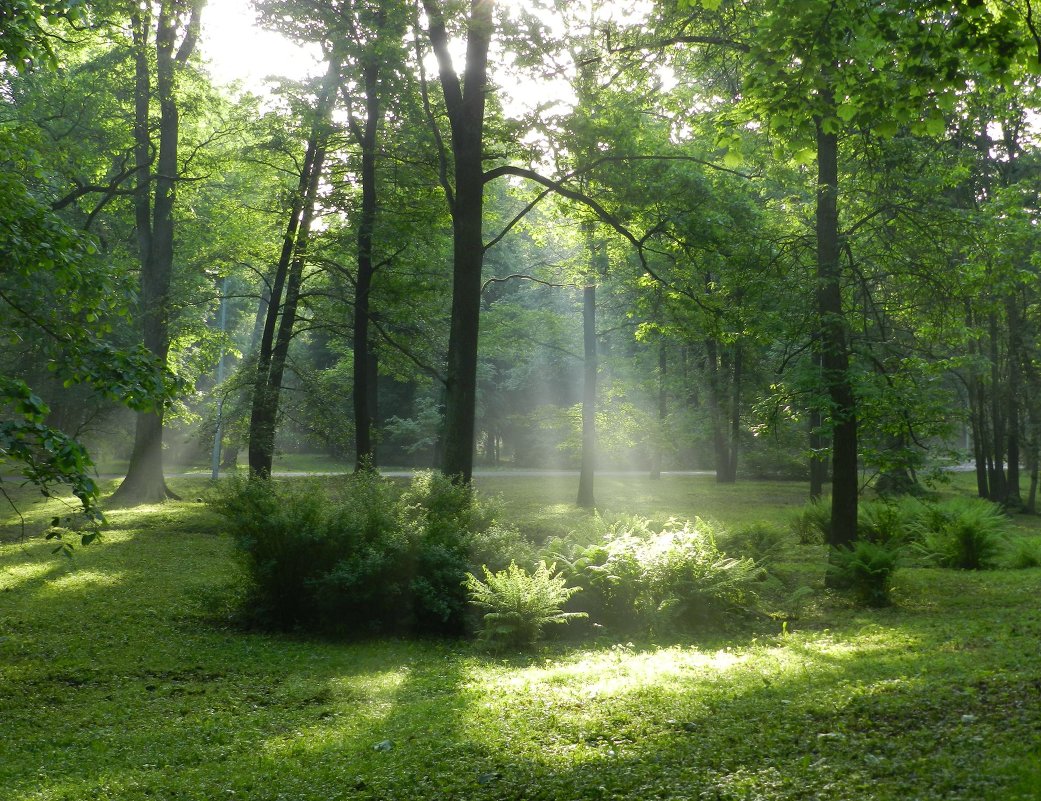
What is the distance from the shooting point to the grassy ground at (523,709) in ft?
15.2

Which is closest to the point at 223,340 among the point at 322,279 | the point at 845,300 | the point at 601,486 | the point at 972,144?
the point at 322,279

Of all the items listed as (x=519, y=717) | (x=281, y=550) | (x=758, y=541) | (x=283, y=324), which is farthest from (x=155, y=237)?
(x=519, y=717)

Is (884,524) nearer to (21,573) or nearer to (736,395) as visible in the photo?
(21,573)

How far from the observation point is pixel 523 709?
241 inches

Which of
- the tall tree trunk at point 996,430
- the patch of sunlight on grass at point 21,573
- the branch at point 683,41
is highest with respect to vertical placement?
the branch at point 683,41

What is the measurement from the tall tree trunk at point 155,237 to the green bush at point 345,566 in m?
12.6

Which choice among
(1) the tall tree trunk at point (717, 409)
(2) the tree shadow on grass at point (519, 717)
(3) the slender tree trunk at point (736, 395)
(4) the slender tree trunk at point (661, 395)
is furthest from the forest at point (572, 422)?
(4) the slender tree trunk at point (661, 395)

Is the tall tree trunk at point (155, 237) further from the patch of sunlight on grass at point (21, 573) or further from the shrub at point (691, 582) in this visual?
the shrub at point (691, 582)

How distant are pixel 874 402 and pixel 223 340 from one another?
1981 centimetres

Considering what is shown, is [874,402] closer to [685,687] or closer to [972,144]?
[685,687]

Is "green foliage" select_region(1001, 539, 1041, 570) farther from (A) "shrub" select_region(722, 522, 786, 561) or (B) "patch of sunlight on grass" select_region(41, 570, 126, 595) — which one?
(B) "patch of sunlight on grass" select_region(41, 570, 126, 595)

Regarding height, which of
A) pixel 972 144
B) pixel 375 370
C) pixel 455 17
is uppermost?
pixel 972 144

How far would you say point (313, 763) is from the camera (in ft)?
17.4

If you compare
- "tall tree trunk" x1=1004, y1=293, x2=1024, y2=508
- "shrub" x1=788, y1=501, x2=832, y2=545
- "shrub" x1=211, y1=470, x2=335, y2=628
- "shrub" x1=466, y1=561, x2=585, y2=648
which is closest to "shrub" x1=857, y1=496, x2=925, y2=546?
"shrub" x1=788, y1=501, x2=832, y2=545
